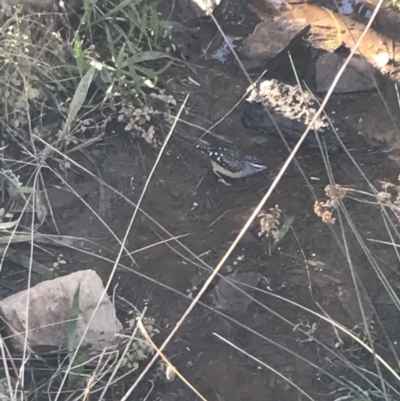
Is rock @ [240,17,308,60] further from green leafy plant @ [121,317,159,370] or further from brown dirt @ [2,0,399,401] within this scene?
green leafy plant @ [121,317,159,370]

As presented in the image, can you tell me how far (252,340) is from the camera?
2.26m

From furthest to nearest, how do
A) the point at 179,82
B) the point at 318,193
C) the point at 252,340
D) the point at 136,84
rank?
the point at 179,82
the point at 136,84
the point at 318,193
the point at 252,340

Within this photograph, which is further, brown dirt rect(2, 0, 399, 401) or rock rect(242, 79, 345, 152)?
rock rect(242, 79, 345, 152)

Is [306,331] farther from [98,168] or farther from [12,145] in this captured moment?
[12,145]

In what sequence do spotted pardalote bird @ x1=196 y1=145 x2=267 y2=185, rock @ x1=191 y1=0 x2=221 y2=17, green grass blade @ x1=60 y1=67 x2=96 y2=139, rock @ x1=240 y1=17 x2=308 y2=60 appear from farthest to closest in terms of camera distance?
rock @ x1=191 y1=0 x2=221 y2=17 → rock @ x1=240 y1=17 x2=308 y2=60 → green grass blade @ x1=60 y1=67 x2=96 y2=139 → spotted pardalote bird @ x1=196 y1=145 x2=267 y2=185

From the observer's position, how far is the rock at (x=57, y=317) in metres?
2.12

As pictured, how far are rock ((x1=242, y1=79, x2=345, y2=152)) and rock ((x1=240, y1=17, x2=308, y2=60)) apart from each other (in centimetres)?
36

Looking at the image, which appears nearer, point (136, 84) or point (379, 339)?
point (379, 339)

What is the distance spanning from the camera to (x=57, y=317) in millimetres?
2148

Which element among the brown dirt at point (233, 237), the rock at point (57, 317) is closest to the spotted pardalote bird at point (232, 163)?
the brown dirt at point (233, 237)

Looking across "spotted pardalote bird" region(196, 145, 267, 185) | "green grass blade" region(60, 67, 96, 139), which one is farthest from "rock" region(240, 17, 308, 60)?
"green grass blade" region(60, 67, 96, 139)

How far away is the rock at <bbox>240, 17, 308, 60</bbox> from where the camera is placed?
10.7ft

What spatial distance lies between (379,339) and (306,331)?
250mm

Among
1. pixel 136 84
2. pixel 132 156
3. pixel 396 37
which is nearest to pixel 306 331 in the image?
pixel 132 156
